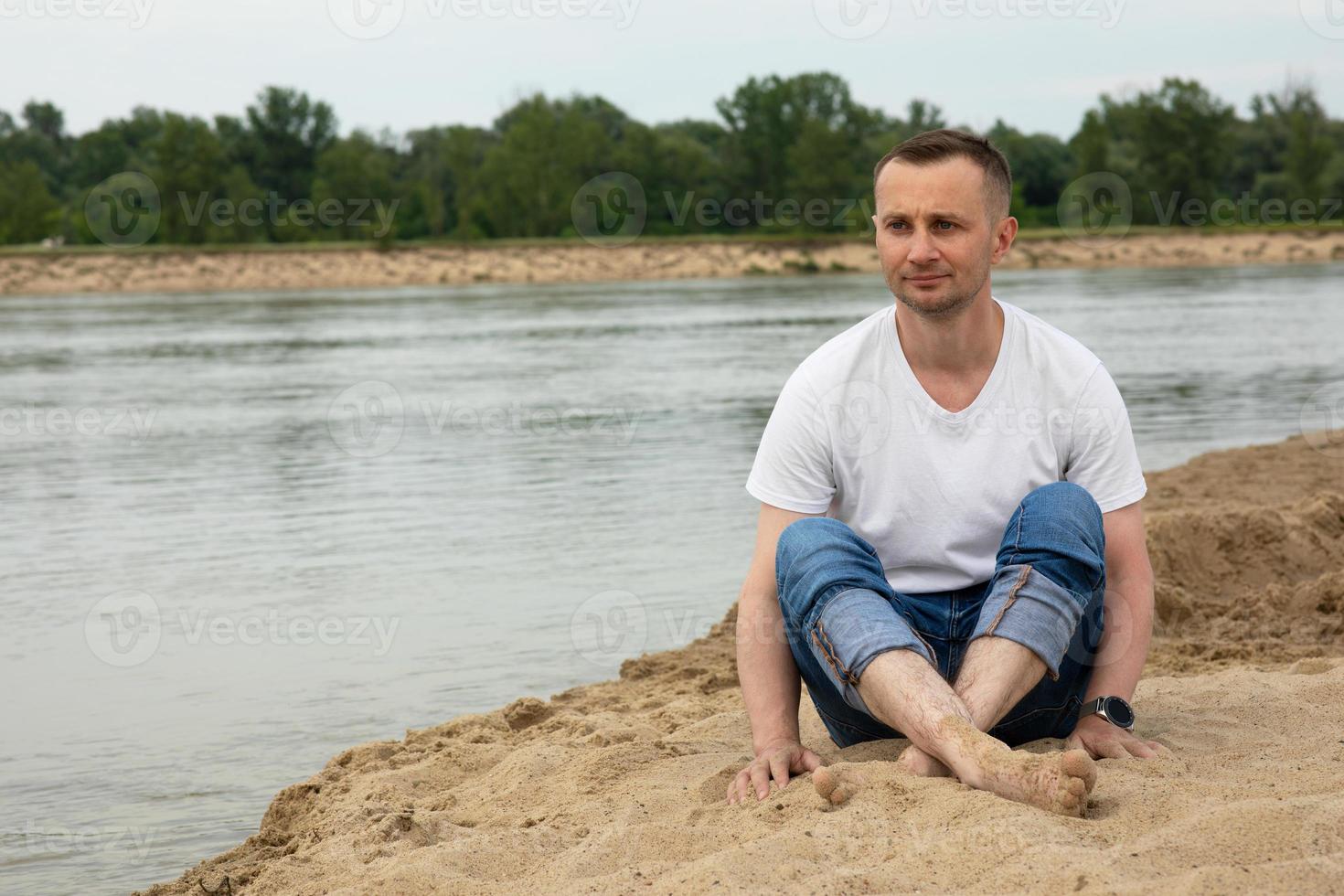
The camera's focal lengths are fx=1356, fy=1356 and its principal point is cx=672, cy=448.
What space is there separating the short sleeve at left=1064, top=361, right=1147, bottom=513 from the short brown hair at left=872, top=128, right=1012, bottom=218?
0.45m

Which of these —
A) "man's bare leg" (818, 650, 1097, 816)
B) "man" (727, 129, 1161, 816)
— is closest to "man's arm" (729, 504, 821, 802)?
"man" (727, 129, 1161, 816)

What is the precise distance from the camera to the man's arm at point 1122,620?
3008 millimetres

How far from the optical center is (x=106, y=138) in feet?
276

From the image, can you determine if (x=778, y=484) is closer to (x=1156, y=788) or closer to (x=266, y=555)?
(x=1156, y=788)

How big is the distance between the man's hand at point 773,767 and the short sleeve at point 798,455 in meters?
0.52

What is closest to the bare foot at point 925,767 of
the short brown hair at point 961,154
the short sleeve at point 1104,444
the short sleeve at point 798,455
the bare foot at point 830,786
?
the bare foot at point 830,786

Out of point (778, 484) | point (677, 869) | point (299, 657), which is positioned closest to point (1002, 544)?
point (778, 484)

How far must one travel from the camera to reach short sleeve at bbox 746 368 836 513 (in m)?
3.00

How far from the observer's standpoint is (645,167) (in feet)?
218

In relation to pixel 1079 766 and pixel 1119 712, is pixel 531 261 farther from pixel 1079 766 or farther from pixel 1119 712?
pixel 1079 766

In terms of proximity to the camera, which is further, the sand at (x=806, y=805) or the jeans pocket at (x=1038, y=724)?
the jeans pocket at (x=1038, y=724)

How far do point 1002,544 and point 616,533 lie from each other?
4.49 m

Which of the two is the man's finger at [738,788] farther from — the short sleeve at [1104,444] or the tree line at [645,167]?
the tree line at [645,167]

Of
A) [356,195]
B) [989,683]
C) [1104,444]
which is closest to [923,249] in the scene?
[1104,444]
